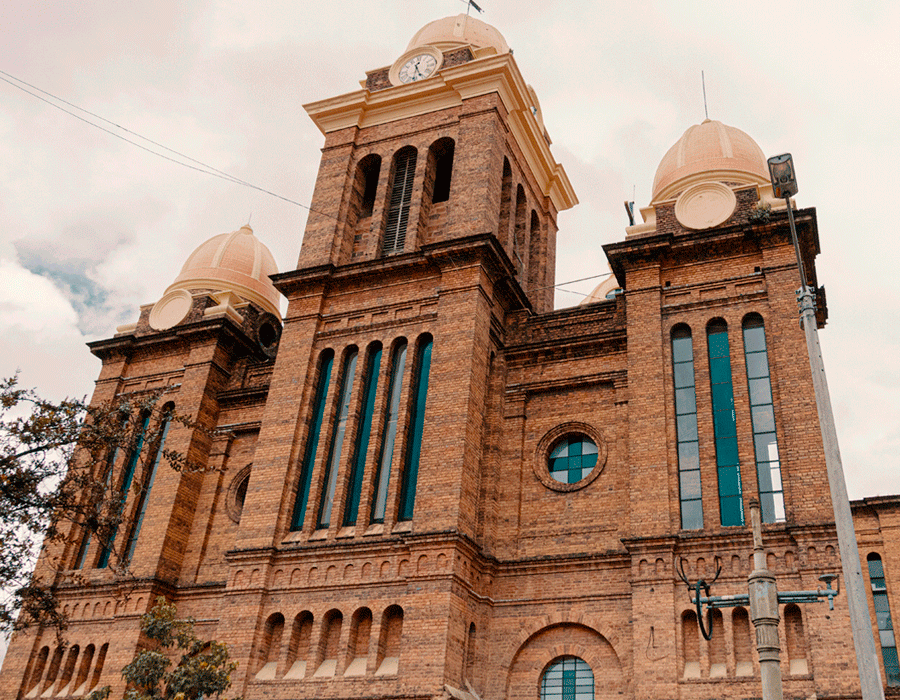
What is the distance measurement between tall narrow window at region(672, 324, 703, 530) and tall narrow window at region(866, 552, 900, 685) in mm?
9865

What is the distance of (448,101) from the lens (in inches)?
1259

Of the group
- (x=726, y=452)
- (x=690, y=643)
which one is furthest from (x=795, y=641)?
(x=726, y=452)

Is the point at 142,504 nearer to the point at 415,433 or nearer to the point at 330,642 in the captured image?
the point at 330,642

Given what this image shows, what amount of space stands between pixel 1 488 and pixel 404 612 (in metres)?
11.2

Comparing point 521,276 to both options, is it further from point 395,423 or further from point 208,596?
point 208,596

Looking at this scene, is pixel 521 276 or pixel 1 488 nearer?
pixel 1 488

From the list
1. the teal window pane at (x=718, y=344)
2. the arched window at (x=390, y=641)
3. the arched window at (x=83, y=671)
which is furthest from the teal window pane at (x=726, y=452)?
the arched window at (x=83, y=671)

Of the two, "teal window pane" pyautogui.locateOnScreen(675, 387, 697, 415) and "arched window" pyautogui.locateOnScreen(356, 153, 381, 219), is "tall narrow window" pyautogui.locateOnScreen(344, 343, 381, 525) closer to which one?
"arched window" pyautogui.locateOnScreen(356, 153, 381, 219)

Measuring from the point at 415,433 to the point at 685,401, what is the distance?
25.0 ft

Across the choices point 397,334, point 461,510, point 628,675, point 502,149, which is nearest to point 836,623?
point 628,675

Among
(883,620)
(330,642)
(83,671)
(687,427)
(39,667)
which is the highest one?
(687,427)

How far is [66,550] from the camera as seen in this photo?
95.2ft

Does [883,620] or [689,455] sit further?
[883,620]

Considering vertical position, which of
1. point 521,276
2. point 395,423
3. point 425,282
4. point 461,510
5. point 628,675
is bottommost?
point 628,675
